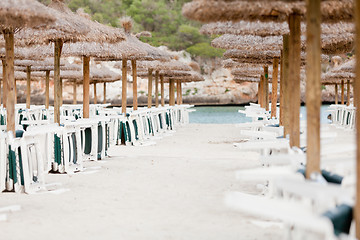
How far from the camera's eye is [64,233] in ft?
11.8

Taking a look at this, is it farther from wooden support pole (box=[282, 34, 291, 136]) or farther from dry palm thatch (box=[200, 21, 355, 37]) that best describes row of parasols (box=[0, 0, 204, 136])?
wooden support pole (box=[282, 34, 291, 136])

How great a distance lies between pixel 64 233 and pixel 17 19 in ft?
6.99

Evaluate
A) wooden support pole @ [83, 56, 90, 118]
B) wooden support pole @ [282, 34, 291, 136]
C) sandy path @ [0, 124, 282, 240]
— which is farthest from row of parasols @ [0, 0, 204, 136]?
wooden support pole @ [282, 34, 291, 136]

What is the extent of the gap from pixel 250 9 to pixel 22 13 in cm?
203

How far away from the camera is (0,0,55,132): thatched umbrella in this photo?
4391mm

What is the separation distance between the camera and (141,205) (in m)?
4.49

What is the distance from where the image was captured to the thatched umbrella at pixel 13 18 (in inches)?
173

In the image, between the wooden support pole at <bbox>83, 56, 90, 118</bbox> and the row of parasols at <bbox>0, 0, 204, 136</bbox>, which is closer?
the row of parasols at <bbox>0, 0, 204, 136</bbox>

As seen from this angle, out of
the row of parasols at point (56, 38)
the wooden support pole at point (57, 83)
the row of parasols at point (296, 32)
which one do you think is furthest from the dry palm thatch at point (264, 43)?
the wooden support pole at point (57, 83)

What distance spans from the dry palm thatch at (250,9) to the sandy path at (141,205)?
1532 mm

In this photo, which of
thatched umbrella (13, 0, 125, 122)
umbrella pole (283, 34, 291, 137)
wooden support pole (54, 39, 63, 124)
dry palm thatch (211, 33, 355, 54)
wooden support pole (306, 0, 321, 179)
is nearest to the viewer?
wooden support pole (306, 0, 321, 179)

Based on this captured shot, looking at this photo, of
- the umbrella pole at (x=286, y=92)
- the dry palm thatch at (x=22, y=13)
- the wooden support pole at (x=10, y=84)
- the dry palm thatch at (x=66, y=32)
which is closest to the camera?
the dry palm thatch at (x=22, y=13)

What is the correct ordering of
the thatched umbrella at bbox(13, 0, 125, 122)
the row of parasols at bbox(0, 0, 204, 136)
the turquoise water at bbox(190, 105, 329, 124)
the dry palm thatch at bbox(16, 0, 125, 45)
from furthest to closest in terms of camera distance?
the turquoise water at bbox(190, 105, 329, 124) → the thatched umbrella at bbox(13, 0, 125, 122) → the dry palm thatch at bbox(16, 0, 125, 45) → the row of parasols at bbox(0, 0, 204, 136)

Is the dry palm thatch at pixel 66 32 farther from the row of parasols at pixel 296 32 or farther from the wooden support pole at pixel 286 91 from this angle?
the wooden support pole at pixel 286 91
